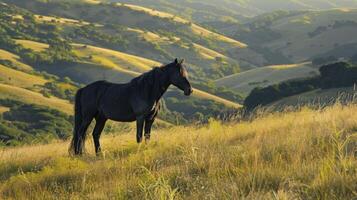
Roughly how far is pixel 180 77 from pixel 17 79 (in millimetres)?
139841

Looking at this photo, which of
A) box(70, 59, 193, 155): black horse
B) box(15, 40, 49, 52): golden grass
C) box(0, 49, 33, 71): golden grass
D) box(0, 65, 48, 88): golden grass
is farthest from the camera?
box(15, 40, 49, 52): golden grass

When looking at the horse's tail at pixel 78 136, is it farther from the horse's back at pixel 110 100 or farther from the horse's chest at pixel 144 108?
the horse's chest at pixel 144 108

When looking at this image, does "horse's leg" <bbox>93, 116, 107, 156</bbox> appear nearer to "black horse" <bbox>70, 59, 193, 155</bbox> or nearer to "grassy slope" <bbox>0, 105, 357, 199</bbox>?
"black horse" <bbox>70, 59, 193, 155</bbox>

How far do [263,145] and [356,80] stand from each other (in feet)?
209

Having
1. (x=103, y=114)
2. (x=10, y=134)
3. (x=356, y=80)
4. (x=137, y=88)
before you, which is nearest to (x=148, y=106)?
(x=137, y=88)

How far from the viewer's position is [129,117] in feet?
38.5


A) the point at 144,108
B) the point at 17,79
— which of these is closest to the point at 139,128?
the point at 144,108

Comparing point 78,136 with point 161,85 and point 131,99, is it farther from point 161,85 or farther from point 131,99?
point 161,85

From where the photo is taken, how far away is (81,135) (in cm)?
1287

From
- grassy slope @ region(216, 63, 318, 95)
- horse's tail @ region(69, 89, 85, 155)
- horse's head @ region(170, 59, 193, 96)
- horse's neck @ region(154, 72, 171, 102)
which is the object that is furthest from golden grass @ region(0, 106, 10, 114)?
horse's head @ region(170, 59, 193, 96)

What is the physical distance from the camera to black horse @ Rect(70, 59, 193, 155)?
1112 cm

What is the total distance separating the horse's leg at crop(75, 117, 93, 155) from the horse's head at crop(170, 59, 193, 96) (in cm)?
299

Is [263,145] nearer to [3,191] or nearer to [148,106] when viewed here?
[148,106]

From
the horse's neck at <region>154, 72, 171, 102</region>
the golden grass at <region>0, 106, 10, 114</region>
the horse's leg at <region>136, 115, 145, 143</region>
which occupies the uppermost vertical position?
the horse's neck at <region>154, 72, 171, 102</region>
